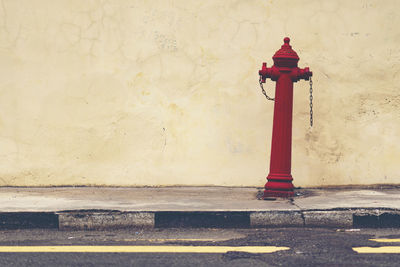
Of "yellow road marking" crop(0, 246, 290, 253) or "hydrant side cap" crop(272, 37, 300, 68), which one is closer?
"yellow road marking" crop(0, 246, 290, 253)

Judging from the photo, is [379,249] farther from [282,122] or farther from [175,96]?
[175,96]

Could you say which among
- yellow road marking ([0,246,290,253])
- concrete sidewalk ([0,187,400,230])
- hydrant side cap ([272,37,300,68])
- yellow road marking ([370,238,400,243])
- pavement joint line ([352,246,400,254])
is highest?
hydrant side cap ([272,37,300,68])

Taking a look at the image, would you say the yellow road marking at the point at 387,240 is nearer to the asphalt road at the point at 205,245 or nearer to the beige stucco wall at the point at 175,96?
the asphalt road at the point at 205,245

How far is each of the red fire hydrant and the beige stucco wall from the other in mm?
747

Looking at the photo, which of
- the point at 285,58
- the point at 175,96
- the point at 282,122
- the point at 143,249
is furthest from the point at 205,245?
the point at 175,96

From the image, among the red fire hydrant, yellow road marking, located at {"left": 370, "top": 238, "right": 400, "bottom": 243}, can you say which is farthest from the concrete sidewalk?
yellow road marking, located at {"left": 370, "top": 238, "right": 400, "bottom": 243}

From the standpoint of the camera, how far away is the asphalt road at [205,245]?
3.69 meters

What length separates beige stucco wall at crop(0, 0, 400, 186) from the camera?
6.39 metres

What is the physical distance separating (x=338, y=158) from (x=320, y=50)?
3.41 ft

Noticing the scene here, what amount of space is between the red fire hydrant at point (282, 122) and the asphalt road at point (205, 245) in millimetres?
956

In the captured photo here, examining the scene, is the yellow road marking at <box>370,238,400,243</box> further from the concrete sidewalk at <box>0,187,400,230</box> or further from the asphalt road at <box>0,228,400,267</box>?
the concrete sidewalk at <box>0,187,400,230</box>

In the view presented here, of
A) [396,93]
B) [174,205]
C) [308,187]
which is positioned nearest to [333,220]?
[174,205]

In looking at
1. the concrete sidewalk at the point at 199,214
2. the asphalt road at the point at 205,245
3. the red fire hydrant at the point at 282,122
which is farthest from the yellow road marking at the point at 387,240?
the red fire hydrant at the point at 282,122

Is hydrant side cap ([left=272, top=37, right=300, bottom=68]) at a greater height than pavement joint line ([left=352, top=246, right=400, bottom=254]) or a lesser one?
greater
